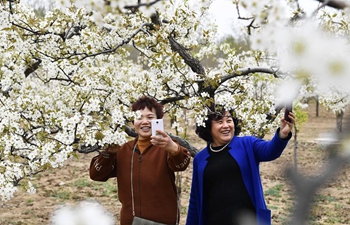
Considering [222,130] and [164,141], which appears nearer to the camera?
[164,141]

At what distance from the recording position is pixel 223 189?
2244 mm

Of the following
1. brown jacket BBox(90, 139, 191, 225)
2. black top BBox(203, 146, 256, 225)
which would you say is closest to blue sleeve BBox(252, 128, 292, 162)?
black top BBox(203, 146, 256, 225)

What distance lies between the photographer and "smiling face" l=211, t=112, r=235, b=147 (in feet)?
7.73

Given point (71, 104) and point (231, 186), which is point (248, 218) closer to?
point (231, 186)

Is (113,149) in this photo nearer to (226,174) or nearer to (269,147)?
(226,174)

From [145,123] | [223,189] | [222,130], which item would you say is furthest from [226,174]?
[145,123]

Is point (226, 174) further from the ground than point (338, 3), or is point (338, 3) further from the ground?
point (338, 3)

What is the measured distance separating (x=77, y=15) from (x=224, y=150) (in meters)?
2.44

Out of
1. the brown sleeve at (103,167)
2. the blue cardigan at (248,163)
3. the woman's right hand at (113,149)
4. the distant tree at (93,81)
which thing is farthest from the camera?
the distant tree at (93,81)

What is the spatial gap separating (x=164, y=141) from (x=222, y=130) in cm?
49

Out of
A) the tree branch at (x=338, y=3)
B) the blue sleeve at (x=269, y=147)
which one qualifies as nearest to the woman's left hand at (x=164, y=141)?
the blue sleeve at (x=269, y=147)

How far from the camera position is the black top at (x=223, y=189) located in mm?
2205

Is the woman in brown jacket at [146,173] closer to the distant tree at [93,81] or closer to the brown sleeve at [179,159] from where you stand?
the brown sleeve at [179,159]

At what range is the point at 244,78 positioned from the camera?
4.30m
